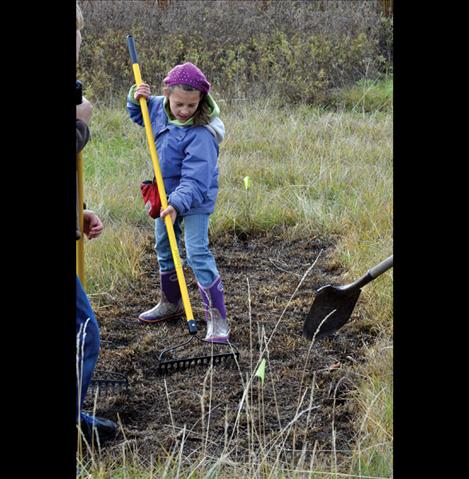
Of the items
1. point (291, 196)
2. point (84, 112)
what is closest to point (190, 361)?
point (84, 112)

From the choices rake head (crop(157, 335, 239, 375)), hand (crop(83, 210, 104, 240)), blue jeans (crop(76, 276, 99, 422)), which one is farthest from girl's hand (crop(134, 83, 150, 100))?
blue jeans (crop(76, 276, 99, 422))

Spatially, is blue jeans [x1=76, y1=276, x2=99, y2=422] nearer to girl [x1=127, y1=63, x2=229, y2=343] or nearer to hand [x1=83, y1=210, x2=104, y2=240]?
hand [x1=83, y1=210, x2=104, y2=240]

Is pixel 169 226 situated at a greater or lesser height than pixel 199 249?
greater

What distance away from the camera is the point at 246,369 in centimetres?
429

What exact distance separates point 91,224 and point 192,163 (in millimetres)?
1244

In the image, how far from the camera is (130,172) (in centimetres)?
721

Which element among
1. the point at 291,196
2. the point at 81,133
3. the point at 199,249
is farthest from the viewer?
the point at 291,196

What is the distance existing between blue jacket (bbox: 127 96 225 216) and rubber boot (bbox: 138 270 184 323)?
19.4 inches

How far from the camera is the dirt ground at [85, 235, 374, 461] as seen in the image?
3473 millimetres

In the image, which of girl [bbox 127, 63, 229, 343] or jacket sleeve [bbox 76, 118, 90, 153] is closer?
jacket sleeve [bbox 76, 118, 90, 153]

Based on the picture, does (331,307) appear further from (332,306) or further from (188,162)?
(188,162)

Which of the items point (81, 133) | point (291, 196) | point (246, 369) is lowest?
point (291, 196)

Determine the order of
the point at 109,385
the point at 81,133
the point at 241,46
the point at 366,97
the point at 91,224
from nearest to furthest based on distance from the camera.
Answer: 1. the point at 81,133
2. the point at 91,224
3. the point at 109,385
4. the point at 366,97
5. the point at 241,46
